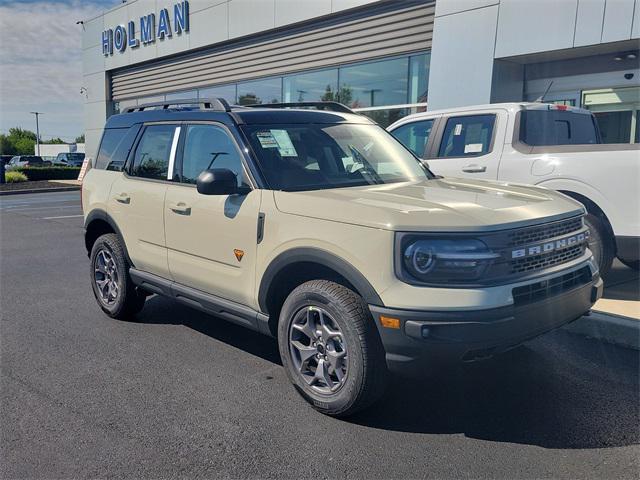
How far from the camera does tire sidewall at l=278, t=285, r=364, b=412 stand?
324 centimetres

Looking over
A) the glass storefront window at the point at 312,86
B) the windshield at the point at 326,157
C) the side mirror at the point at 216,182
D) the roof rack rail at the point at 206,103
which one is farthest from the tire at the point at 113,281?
the glass storefront window at the point at 312,86

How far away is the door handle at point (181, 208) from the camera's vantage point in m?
4.42

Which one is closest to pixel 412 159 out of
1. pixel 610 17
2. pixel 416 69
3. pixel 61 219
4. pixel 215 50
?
pixel 610 17

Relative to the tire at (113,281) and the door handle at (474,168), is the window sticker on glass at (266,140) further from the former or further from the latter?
the door handle at (474,168)

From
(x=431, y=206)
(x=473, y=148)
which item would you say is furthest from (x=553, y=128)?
(x=431, y=206)

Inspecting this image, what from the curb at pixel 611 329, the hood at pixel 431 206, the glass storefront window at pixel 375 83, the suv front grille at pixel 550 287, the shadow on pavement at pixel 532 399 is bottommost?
the shadow on pavement at pixel 532 399

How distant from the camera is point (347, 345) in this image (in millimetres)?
3293

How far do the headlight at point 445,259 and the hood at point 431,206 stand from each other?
0.08 metres

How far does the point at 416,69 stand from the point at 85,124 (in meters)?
20.5

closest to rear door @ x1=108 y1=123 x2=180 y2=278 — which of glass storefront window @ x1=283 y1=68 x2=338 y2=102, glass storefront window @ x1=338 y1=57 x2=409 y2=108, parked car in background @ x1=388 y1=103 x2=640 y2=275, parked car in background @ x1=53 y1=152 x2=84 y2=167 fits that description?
parked car in background @ x1=388 y1=103 x2=640 y2=275

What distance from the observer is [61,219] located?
1390cm

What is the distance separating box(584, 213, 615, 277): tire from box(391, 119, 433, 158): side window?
2163 millimetres

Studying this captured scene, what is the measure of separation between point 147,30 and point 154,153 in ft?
64.7

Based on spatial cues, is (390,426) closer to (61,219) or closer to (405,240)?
(405,240)
